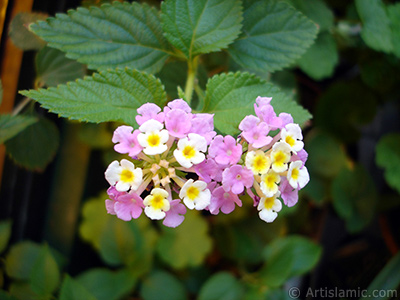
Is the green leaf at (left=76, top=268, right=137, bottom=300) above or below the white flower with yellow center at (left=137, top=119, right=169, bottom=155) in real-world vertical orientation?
below

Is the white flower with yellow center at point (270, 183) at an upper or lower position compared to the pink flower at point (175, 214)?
upper

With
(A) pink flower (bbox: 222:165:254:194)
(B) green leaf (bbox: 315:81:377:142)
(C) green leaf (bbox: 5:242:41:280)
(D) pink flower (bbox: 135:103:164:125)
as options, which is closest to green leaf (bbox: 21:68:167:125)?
(D) pink flower (bbox: 135:103:164:125)

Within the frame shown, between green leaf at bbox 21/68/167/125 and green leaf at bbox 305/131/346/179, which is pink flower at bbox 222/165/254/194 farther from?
green leaf at bbox 305/131/346/179

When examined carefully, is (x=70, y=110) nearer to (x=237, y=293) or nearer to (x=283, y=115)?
(x=283, y=115)

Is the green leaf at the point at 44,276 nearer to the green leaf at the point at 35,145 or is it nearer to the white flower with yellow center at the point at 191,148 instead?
the green leaf at the point at 35,145

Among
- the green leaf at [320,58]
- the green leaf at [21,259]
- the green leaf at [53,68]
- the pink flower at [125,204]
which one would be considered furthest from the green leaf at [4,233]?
the green leaf at [320,58]
